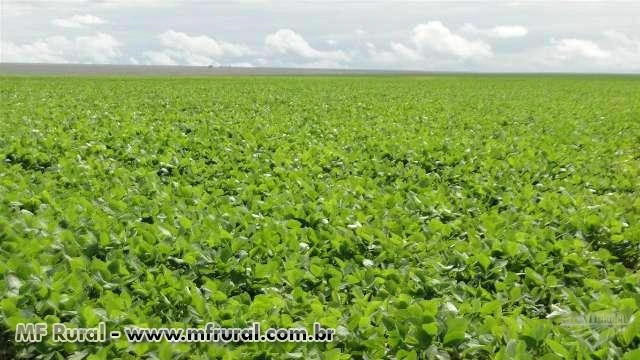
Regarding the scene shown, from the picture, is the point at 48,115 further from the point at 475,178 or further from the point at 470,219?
the point at 470,219

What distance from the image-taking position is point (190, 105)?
22672mm

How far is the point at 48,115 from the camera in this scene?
15.8 metres

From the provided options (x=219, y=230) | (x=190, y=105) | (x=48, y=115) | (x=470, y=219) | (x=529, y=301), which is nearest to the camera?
(x=529, y=301)

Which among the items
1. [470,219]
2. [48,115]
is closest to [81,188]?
[470,219]

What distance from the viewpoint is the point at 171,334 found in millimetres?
3494

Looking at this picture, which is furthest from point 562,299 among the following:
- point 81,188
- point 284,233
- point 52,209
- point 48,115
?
point 48,115

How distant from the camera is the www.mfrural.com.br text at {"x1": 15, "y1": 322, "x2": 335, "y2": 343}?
11.2 ft

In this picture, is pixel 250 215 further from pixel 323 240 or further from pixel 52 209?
pixel 52 209

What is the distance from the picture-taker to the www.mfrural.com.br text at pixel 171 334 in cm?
340

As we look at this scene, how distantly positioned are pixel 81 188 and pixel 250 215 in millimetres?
2370

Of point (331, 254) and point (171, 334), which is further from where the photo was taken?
point (331, 254)

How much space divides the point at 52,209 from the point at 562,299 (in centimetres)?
477

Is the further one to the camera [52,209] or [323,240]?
[52,209]

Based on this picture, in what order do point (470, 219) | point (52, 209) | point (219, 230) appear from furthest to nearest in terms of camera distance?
point (470, 219) < point (52, 209) < point (219, 230)
